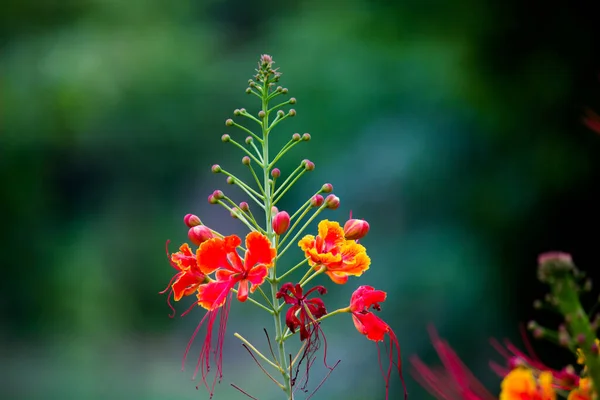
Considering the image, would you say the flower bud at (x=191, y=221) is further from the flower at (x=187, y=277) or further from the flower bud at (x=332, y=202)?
the flower bud at (x=332, y=202)

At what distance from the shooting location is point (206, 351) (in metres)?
0.86

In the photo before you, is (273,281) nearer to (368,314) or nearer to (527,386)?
(368,314)

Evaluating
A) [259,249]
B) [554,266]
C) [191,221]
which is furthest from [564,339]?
[191,221]

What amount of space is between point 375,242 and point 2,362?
3276mm

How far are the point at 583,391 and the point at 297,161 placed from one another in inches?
115

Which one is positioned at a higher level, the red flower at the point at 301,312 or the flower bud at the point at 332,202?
the flower bud at the point at 332,202

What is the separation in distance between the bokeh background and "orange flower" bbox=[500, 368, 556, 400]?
221 centimetres

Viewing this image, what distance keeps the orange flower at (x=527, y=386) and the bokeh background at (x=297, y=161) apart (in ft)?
7.25

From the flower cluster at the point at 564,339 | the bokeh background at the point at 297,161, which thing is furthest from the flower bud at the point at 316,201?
the bokeh background at the point at 297,161

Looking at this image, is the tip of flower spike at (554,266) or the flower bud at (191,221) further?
the flower bud at (191,221)

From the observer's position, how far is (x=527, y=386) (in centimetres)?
45

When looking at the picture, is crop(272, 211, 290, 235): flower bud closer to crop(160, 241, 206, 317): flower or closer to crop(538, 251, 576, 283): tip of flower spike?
crop(160, 241, 206, 317): flower

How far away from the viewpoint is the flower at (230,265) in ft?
2.42

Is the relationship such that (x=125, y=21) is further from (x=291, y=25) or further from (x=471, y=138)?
(x=471, y=138)
